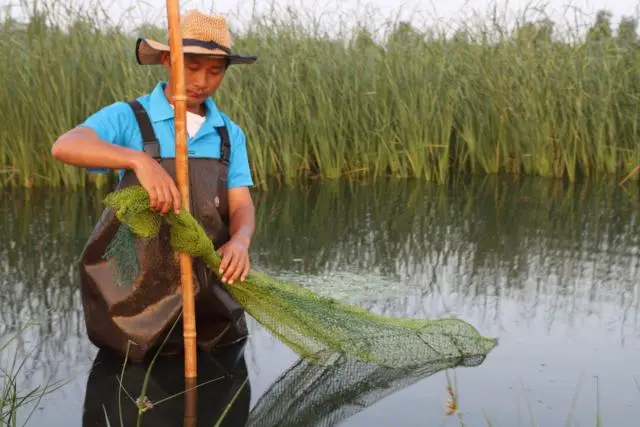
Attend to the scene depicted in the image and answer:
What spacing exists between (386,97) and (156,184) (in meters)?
5.55

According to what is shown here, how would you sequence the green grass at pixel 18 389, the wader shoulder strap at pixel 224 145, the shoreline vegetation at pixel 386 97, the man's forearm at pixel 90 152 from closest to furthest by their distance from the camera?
1. the green grass at pixel 18 389
2. the man's forearm at pixel 90 152
3. the wader shoulder strap at pixel 224 145
4. the shoreline vegetation at pixel 386 97

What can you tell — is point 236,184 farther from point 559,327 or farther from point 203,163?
point 559,327

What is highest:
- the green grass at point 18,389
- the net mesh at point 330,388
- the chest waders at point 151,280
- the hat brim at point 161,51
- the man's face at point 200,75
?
the hat brim at point 161,51

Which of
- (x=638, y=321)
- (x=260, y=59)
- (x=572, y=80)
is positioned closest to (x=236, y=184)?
(x=638, y=321)

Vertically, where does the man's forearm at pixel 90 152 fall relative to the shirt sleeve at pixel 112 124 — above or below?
below

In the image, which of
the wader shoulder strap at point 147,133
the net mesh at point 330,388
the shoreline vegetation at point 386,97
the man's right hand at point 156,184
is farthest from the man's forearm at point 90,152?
the shoreline vegetation at point 386,97

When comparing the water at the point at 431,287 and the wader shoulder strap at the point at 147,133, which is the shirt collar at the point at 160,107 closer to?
the wader shoulder strap at the point at 147,133

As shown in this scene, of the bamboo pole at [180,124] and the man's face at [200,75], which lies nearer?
the bamboo pole at [180,124]

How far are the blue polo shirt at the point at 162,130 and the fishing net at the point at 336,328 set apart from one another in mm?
309

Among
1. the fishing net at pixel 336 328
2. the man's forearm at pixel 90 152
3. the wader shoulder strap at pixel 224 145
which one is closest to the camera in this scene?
the man's forearm at pixel 90 152

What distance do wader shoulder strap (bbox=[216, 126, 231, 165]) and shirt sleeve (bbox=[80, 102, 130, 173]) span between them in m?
0.34

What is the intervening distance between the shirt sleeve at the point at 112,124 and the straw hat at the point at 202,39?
9.5 inches

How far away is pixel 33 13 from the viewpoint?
25.9 ft

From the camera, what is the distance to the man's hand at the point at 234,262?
325 centimetres
